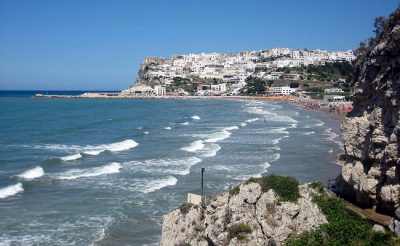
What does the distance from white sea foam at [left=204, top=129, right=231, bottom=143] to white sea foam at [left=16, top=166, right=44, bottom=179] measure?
1508 centimetres

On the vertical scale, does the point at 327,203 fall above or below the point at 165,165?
above

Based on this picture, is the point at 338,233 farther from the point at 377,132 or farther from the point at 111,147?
the point at 111,147

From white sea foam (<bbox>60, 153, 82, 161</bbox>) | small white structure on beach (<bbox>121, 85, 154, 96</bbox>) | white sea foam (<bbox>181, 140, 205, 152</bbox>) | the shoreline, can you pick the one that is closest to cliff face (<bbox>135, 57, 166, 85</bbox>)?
small white structure on beach (<bbox>121, 85, 154, 96</bbox>)

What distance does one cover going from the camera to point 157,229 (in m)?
16.6

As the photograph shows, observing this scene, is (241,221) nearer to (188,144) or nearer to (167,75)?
(188,144)

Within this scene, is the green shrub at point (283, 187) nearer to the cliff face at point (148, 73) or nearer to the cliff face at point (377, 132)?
the cliff face at point (377, 132)

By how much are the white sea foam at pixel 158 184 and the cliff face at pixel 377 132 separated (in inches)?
356

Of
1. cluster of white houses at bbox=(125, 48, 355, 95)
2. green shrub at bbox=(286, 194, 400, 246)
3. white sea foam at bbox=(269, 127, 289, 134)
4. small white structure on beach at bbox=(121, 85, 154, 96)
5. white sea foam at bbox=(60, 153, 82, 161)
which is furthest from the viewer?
small white structure on beach at bbox=(121, 85, 154, 96)

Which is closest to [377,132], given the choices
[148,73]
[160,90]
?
[160,90]

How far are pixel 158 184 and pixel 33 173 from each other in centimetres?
798

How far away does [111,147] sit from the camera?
35.9 m

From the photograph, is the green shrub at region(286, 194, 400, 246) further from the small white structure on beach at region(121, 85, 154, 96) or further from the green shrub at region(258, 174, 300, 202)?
the small white structure on beach at region(121, 85, 154, 96)

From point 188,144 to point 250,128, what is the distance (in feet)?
44.5

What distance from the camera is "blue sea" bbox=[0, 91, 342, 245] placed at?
17.0 metres
